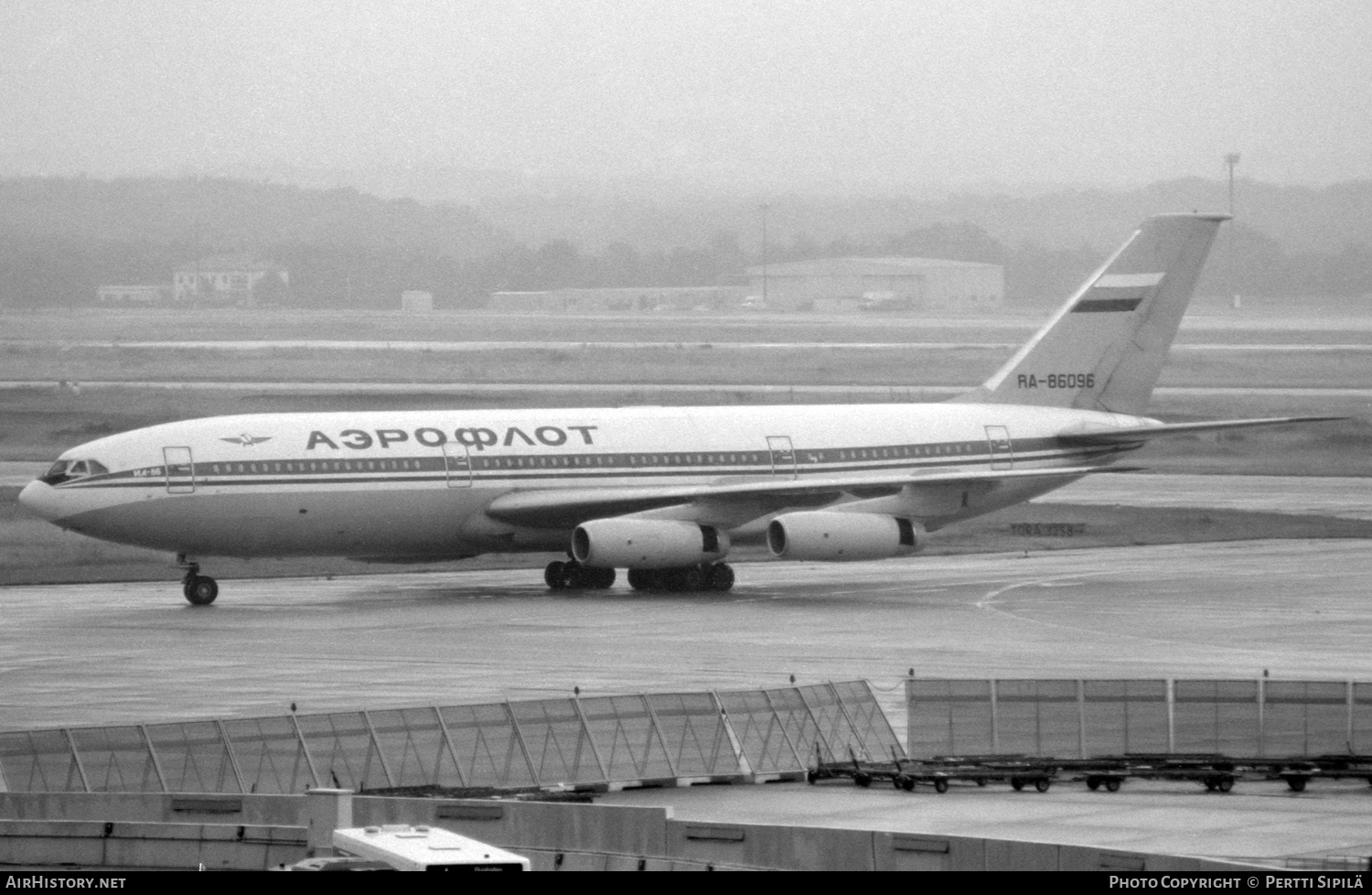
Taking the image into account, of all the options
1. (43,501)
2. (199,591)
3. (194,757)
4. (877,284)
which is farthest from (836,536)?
(877,284)

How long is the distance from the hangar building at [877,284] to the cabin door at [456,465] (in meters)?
114

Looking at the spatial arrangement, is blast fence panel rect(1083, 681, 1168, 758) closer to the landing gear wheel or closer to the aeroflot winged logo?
the landing gear wheel

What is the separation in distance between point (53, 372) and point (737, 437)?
6748cm

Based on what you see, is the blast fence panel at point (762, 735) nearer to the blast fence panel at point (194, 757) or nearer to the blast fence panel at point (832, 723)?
the blast fence panel at point (832, 723)

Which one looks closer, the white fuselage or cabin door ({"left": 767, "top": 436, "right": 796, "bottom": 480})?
the white fuselage

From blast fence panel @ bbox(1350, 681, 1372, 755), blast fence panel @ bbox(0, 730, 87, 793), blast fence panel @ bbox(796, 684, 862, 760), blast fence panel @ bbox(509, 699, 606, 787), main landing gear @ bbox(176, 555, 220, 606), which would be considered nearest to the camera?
blast fence panel @ bbox(0, 730, 87, 793)

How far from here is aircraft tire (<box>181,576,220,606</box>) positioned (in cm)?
4509

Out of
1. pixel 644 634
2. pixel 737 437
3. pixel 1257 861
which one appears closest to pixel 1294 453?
pixel 737 437

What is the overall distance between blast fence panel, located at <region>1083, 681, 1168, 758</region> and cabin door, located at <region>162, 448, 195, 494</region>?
2237 centimetres

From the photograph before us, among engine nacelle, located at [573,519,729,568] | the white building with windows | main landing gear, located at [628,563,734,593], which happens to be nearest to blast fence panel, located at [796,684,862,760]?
engine nacelle, located at [573,519,729,568]

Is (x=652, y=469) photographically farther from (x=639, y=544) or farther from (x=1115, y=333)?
(x=1115, y=333)

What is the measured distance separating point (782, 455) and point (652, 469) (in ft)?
9.96

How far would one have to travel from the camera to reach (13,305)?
118 m

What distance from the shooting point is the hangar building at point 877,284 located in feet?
525
